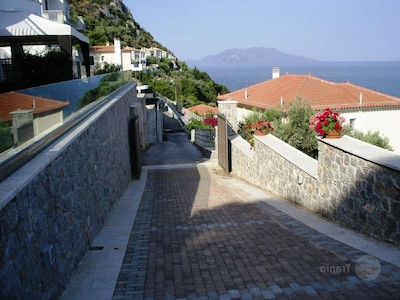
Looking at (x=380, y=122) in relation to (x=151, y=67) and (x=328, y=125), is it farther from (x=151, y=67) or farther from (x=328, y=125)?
(x=151, y=67)

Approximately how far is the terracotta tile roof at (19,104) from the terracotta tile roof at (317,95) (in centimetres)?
1918

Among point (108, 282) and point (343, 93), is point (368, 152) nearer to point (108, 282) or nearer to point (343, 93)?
point (108, 282)

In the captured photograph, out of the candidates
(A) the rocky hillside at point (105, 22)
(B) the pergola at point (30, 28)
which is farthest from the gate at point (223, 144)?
(A) the rocky hillside at point (105, 22)

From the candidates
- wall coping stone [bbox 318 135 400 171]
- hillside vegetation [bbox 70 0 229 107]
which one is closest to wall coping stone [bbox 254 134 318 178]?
wall coping stone [bbox 318 135 400 171]

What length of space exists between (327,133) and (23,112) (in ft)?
17.4

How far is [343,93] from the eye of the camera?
85.8 feet

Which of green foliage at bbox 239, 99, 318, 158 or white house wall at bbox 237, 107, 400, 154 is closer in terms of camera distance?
green foliage at bbox 239, 99, 318, 158

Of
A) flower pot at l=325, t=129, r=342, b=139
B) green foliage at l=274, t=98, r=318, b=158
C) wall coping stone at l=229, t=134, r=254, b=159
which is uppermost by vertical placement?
flower pot at l=325, t=129, r=342, b=139

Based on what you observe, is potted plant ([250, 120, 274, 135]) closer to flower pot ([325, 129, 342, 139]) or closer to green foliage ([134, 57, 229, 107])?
flower pot ([325, 129, 342, 139])

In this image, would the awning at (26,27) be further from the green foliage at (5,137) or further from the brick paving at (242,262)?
the green foliage at (5,137)

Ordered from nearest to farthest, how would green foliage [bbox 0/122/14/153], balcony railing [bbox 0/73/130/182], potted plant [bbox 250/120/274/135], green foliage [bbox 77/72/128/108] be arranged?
green foliage [bbox 0/122/14/153] → balcony railing [bbox 0/73/130/182] → green foliage [bbox 77/72/128/108] → potted plant [bbox 250/120/274/135]

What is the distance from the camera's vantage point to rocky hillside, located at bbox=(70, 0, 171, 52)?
265ft

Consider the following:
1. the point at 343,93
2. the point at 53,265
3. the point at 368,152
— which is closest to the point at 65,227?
the point at 53,265

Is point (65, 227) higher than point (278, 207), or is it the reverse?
point (65, 227)
